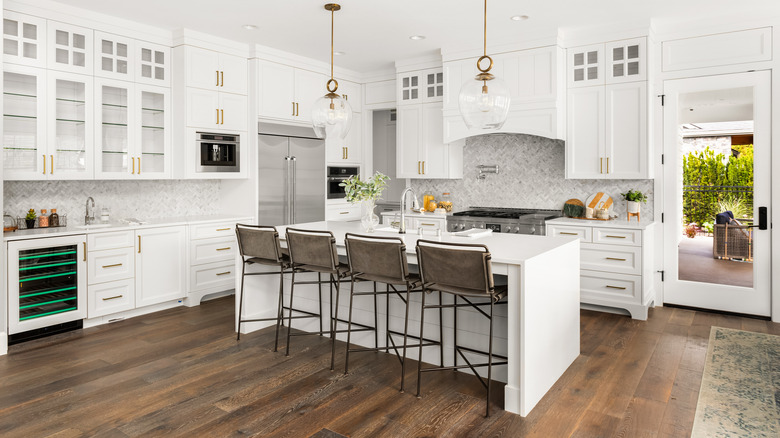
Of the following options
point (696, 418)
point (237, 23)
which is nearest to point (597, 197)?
point (696, 418)

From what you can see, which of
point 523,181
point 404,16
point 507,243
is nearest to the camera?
point 507,243

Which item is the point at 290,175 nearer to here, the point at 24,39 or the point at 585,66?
the point at 24,39

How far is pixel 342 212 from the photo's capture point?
6742 mm

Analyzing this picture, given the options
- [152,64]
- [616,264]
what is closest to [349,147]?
[152,64]

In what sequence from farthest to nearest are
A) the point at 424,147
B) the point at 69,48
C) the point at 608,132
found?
the point at 424,147 < the point at 608,132 < the point at 69,48

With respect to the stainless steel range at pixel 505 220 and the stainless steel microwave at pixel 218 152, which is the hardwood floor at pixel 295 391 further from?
the stainless steel microwave at pixel 218 152

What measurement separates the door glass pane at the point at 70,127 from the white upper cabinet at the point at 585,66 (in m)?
4.60

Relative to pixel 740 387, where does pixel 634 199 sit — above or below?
above

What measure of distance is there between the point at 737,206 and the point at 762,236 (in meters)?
0.33

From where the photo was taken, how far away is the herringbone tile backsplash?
5.37 metres

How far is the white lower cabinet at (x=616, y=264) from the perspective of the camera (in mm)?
4618

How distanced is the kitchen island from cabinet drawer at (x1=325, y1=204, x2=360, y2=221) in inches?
92.9

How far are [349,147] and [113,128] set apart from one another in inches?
116

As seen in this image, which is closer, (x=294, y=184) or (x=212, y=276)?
(x=212, y=276)
